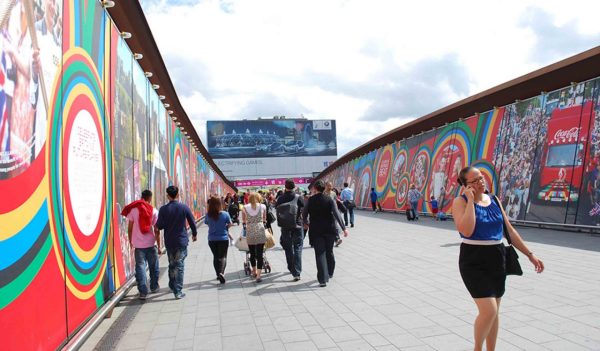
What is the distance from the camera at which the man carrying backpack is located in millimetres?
7564

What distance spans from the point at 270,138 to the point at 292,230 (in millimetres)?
62361

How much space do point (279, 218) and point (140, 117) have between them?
134 inches

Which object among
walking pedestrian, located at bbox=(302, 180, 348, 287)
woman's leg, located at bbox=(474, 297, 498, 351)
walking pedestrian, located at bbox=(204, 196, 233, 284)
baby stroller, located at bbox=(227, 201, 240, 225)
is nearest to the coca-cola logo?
walking pedestrian, located at bbox=(302, 180, 348, 287)

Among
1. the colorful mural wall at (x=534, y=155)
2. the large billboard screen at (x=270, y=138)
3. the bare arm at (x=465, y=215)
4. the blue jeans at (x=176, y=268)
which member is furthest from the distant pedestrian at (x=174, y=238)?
the large billboard screen at (x=270, y=138)

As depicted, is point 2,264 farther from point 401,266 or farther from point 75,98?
point 401,266

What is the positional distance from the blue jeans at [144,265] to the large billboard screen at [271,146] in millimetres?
60315

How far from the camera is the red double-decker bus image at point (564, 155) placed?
11875mm

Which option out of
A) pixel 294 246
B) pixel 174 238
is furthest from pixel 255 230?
pixel 174 238

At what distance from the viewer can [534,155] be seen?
13.7 metres

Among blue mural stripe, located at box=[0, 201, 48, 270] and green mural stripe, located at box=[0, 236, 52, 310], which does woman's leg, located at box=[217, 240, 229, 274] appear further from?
blue mural stripe, located at box=[0, 201, 48, 270]

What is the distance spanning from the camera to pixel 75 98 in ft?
15.8

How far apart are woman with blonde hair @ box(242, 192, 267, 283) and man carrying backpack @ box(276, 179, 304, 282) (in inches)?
13.0

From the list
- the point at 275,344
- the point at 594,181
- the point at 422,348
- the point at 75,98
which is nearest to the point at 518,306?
the point at 422,348

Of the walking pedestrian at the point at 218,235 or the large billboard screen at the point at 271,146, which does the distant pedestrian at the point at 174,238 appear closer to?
the walking pedestrian at the point at 218,235
